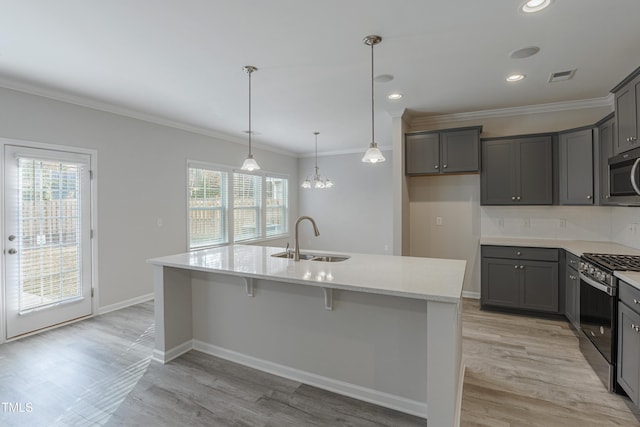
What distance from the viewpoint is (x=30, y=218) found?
11.0ft

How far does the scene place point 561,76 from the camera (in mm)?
3164

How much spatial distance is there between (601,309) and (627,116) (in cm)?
162

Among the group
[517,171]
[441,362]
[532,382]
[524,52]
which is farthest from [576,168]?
[441,362]

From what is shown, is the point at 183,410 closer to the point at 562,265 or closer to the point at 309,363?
the point at 309,363

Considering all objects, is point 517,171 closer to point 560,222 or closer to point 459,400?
point 560,222

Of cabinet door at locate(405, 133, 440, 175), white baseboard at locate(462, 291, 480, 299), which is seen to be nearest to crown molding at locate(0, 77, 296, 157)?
cabinet door at locate(405, 133, 440, 175)

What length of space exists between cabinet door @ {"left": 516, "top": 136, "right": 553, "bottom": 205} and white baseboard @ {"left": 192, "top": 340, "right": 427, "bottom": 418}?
3.13 meters

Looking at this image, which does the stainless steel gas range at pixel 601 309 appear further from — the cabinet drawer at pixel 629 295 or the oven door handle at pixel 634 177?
the oven door handle at pixel 634 177

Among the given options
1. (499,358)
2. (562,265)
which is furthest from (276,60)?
(562,265)

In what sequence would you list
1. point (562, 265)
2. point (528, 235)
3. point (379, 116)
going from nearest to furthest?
point (562, 265) → point (528, 235) → point (379, 116)

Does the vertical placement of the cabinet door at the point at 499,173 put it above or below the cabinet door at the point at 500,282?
above

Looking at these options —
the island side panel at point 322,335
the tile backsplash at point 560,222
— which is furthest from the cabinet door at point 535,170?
the island side panel at point 322,335

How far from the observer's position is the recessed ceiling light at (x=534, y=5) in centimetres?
201

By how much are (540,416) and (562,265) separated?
2144mm
